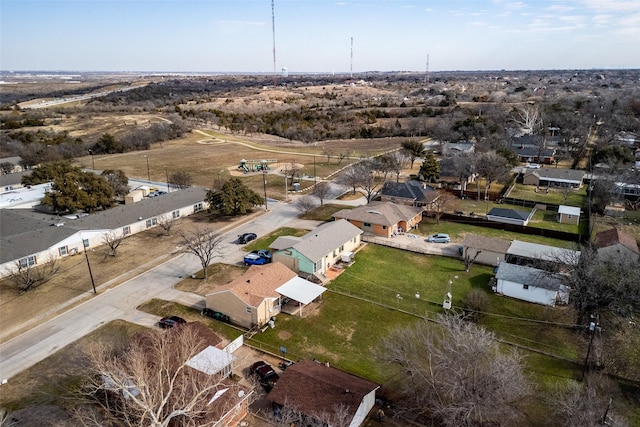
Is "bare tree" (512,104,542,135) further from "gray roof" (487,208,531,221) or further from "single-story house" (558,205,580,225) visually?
"gray roof" (487,208,531,221)

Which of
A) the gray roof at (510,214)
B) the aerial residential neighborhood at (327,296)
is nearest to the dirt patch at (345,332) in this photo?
the aerial residential neighborhood at (327,296)

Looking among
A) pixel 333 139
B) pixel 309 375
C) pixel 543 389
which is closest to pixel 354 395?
pixel 309 375

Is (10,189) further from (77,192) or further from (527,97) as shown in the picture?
(527,97)

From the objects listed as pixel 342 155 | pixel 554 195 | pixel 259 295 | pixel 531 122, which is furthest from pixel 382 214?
pixel 531 122

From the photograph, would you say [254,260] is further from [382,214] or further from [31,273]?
[31,273]

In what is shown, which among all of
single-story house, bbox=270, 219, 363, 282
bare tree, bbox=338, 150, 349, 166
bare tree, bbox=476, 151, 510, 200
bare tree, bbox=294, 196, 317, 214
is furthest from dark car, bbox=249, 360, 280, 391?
bare tree, bbox=338, 150, 349, 166

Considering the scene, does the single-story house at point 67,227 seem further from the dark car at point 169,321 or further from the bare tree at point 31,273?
the dark car at point 169,321
